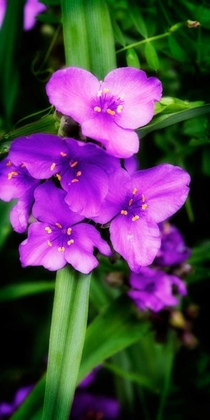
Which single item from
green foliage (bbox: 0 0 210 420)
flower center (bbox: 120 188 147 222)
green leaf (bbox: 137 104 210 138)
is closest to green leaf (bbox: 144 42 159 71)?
green foliage (bbox: 0 0 210 420)

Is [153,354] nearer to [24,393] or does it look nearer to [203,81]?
[24,393]

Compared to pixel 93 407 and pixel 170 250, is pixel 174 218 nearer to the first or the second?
pixel 170 250

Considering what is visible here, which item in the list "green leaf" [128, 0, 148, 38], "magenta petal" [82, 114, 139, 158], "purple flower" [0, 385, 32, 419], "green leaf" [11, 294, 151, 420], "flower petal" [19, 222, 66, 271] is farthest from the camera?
"purple flower" [0, 385, 32, 419]

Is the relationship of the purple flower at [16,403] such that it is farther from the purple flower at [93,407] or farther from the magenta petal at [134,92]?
the magenta petal at [134,92]

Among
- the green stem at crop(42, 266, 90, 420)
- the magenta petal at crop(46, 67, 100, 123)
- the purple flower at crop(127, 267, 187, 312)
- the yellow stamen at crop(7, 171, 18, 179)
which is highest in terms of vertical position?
the magenta petal at crop(46, 67, 100, 123)

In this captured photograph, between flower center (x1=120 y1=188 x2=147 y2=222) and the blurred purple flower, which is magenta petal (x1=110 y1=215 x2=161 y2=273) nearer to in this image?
flower center (x1=120 y1=188 x2=147 y2=222)

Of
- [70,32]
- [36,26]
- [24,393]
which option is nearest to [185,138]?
[70,32]
